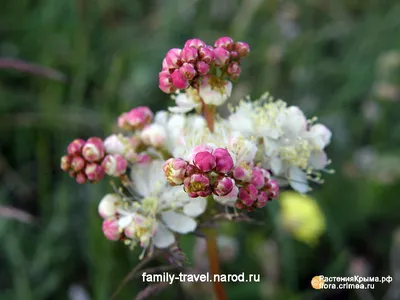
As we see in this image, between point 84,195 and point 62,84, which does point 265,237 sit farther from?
point 62,84

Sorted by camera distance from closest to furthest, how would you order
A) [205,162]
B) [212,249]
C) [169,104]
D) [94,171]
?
1. [205,162]
2. [94,171]
3. [212,249]
4. [169,104]

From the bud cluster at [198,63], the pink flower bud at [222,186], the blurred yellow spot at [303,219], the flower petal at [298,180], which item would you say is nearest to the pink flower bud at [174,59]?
the bud cluster at [198,63]

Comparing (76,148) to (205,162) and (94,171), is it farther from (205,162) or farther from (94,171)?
(205,162)

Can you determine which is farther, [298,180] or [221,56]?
[298,180]

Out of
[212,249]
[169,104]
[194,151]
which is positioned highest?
[169,104]

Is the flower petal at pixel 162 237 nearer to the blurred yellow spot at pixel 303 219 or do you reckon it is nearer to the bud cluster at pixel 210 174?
the bud cluster at pixel 210 174

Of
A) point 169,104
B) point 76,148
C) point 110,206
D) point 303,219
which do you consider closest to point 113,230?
point 110,206

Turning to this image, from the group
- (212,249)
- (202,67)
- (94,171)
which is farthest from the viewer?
(212,249)
